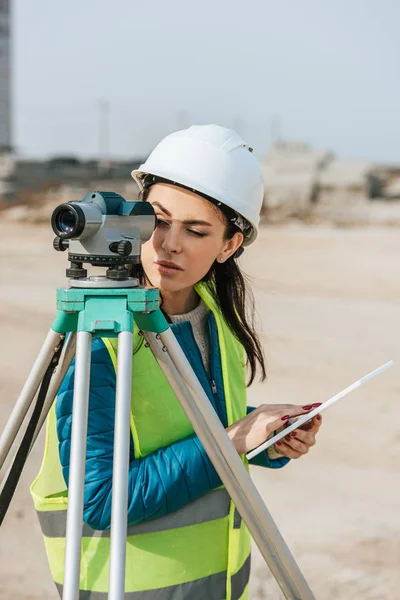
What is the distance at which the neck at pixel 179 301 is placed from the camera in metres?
1.78

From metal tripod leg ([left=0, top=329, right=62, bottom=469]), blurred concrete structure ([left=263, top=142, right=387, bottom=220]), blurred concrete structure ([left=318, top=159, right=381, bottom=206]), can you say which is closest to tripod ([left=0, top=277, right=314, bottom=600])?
metal tripod leg ([left=0, top=329, right=62, bottom=469])

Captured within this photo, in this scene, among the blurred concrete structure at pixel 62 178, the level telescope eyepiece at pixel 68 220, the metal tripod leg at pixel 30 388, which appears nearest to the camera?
the level telescope eyepiece at pixel 68 220

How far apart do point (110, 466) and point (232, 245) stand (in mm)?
617

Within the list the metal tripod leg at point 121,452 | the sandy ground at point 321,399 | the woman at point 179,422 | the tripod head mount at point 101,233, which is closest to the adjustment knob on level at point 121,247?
the tripod head mount at point 101,233

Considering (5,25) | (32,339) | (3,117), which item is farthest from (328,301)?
(5,25)

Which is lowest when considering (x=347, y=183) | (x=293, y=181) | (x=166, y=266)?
(x=347, y=183)

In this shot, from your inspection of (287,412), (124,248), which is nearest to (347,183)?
(287,412)

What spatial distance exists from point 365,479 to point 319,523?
0.65 m

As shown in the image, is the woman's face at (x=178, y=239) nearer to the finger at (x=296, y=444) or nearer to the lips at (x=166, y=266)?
the lips at (x=166, y=266)

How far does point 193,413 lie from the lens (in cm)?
146

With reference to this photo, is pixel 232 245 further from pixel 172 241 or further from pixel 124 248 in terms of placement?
pixel 124 248

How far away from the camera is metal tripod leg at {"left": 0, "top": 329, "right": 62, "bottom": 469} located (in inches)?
55.9

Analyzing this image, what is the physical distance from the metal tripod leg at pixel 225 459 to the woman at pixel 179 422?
65mm

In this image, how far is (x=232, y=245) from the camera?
1.83 metres
